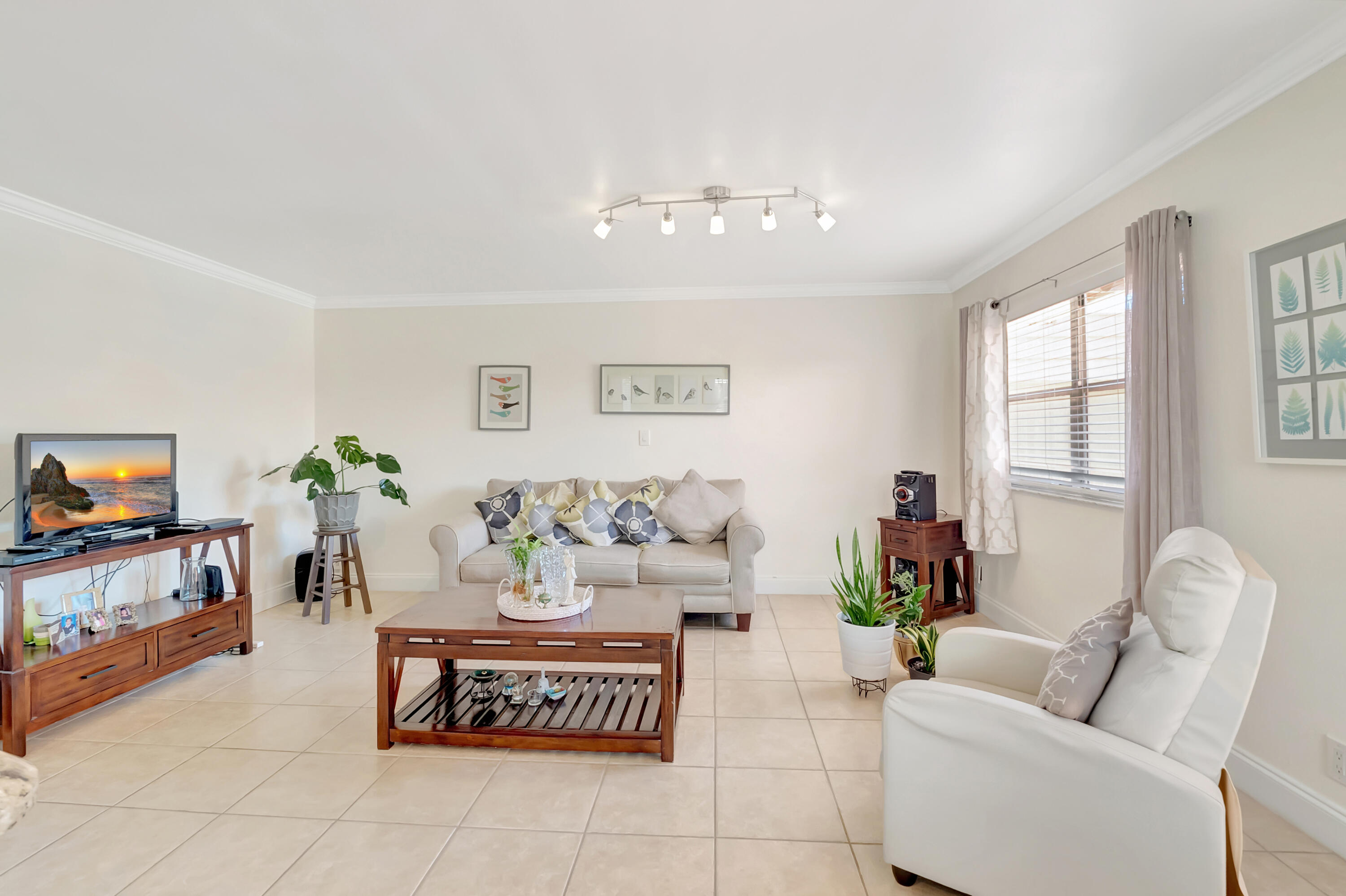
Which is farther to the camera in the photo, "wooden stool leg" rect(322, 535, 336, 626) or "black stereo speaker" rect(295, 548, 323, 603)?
"black stereo speaker" rect(295, 548, 323, 603)

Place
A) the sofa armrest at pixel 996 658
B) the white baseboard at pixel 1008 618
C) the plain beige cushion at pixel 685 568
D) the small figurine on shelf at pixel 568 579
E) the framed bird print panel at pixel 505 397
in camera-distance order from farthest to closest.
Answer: the framed bird print panel at pixel 505 397 < the plain beige cushion at pixel 685 568 < the white baseboard at pixel 1008 618 < the small figurine on shelf at pixel 568 579 < the sofa armrest at pixel 996 658

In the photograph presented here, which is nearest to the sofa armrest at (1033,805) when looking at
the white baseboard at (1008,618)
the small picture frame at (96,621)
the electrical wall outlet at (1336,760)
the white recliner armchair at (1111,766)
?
the white recliner armchair at (1111,766)

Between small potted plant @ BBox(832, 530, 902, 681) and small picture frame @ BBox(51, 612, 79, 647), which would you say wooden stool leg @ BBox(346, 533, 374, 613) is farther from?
small potted plant @ BBox(832, 530, 902, 681)

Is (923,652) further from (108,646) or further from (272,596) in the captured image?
(272,596)

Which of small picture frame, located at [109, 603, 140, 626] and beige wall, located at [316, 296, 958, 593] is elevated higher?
beige wall, located at [316, 296, 958, 593]

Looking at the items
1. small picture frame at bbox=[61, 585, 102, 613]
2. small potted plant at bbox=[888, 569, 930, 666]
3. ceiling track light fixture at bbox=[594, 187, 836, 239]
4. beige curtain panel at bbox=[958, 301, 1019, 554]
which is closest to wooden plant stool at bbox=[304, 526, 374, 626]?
small picture frame at bbox=[61, 585, 102, 613]

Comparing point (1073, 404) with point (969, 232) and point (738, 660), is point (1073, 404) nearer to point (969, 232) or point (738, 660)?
point (969, 232)

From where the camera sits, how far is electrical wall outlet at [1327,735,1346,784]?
6.00 ft

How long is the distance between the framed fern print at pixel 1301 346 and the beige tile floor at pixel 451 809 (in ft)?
3.98

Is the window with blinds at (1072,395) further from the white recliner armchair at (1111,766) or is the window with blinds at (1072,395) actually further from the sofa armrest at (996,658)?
the white recliner armchair at (1111,766)

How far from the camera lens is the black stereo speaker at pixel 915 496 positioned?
419 centimetres

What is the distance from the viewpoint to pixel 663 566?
402cm

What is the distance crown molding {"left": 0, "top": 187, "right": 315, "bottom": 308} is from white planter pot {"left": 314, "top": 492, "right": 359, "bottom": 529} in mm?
1571

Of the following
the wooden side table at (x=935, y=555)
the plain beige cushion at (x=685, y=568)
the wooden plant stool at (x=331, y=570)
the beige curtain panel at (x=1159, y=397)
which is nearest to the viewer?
the beige curtain panel at (x=1159, y=397)
